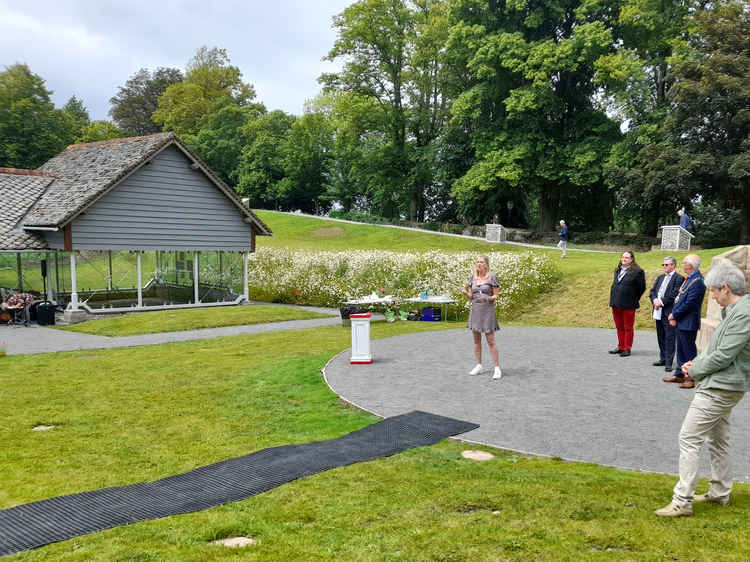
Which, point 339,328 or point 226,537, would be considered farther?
point 339,328

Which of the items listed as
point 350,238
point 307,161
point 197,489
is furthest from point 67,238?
point 307,161

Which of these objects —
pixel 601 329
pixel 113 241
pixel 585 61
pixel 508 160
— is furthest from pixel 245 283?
pixel 585 61

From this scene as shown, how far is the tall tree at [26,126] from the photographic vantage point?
55094mm

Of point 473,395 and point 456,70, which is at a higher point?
→ point 456,70

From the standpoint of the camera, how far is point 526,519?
4.68m

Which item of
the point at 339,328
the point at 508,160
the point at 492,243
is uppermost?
the point at 508,160

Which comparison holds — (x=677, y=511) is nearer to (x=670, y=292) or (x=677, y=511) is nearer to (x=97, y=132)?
(x=670, y=292)

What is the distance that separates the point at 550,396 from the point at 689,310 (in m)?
2.84

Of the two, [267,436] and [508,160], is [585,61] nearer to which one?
[508,160]

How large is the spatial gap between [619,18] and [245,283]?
2920 centimetres

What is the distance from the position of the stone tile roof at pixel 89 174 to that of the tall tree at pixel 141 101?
59933mm

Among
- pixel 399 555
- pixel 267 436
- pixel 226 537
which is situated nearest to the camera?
pixel 399 555

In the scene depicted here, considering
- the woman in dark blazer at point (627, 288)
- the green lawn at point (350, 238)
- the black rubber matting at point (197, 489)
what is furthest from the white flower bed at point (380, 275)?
the black rubber matting at point (197, 489)

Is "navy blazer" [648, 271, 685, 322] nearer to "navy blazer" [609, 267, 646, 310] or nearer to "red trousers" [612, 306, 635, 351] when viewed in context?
"navy blazer" [609, 267, 646, 310]
